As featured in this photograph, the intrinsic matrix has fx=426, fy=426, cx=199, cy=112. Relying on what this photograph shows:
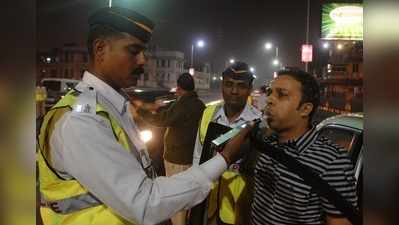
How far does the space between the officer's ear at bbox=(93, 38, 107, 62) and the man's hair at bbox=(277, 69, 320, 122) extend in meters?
1.08

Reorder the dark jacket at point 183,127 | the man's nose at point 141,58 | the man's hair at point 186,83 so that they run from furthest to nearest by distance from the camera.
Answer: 1. the man's hair at point 186,83
2. the dark jacket at point 183,127
3. the man's nose at point 141,58

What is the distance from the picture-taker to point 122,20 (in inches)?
74.7

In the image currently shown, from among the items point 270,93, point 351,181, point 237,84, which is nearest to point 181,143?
point 237,84

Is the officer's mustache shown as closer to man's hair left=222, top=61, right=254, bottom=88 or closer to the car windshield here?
man's hair left=222, top=61, right=254, bottom=88

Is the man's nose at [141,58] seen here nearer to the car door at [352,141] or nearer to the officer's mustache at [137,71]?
the officer's mustache at [137,71]

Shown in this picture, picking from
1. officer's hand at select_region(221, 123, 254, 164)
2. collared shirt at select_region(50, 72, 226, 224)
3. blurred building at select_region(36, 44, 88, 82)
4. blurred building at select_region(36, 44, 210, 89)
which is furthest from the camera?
blurred building at select_region(36, 44, 88, 82)

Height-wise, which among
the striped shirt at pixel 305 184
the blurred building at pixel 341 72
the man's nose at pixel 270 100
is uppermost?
the blurred building at pixel 341 72

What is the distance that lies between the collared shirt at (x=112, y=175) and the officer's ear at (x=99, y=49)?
1.14 feet

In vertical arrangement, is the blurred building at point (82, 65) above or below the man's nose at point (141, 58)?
above

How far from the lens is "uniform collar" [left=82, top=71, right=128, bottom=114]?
1.95 metres

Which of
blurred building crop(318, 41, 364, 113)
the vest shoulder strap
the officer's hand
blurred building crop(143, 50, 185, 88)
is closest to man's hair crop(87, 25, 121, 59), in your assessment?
the officer's hand

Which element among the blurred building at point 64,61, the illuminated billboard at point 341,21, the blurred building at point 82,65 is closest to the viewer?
the illuminated billboard at point 341,21

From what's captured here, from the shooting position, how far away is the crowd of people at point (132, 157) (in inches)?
64.6

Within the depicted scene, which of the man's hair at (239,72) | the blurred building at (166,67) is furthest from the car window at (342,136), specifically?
the blurred building at (166,67)
